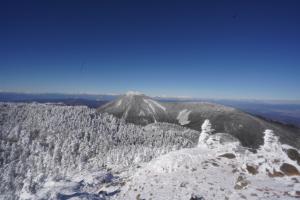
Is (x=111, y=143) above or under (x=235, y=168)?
Answer: under

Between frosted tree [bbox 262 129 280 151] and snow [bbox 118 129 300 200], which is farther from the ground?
frosted tree [bbox 262 129 280 151]

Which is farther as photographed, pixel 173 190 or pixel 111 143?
pixel 111 143

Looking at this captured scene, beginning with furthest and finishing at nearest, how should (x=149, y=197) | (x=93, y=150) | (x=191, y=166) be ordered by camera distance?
1. (x=93, y=150)
2. (x=191, y=166)
3. (x=149, y=197)

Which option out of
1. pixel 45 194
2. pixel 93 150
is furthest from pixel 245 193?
pixel 93 150

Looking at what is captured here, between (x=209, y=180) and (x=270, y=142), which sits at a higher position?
(x=270, y=142)

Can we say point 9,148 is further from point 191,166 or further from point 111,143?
point 191,166

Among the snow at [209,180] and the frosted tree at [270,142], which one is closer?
the snow at [209,180]

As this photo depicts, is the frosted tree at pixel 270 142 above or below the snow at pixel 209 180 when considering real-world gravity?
above

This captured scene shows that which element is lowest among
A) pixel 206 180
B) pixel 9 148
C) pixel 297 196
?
pixel 9 148

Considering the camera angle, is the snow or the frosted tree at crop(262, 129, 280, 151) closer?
the snow

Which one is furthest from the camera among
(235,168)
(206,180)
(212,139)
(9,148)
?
(9,148)

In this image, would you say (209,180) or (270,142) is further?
(270,142)
